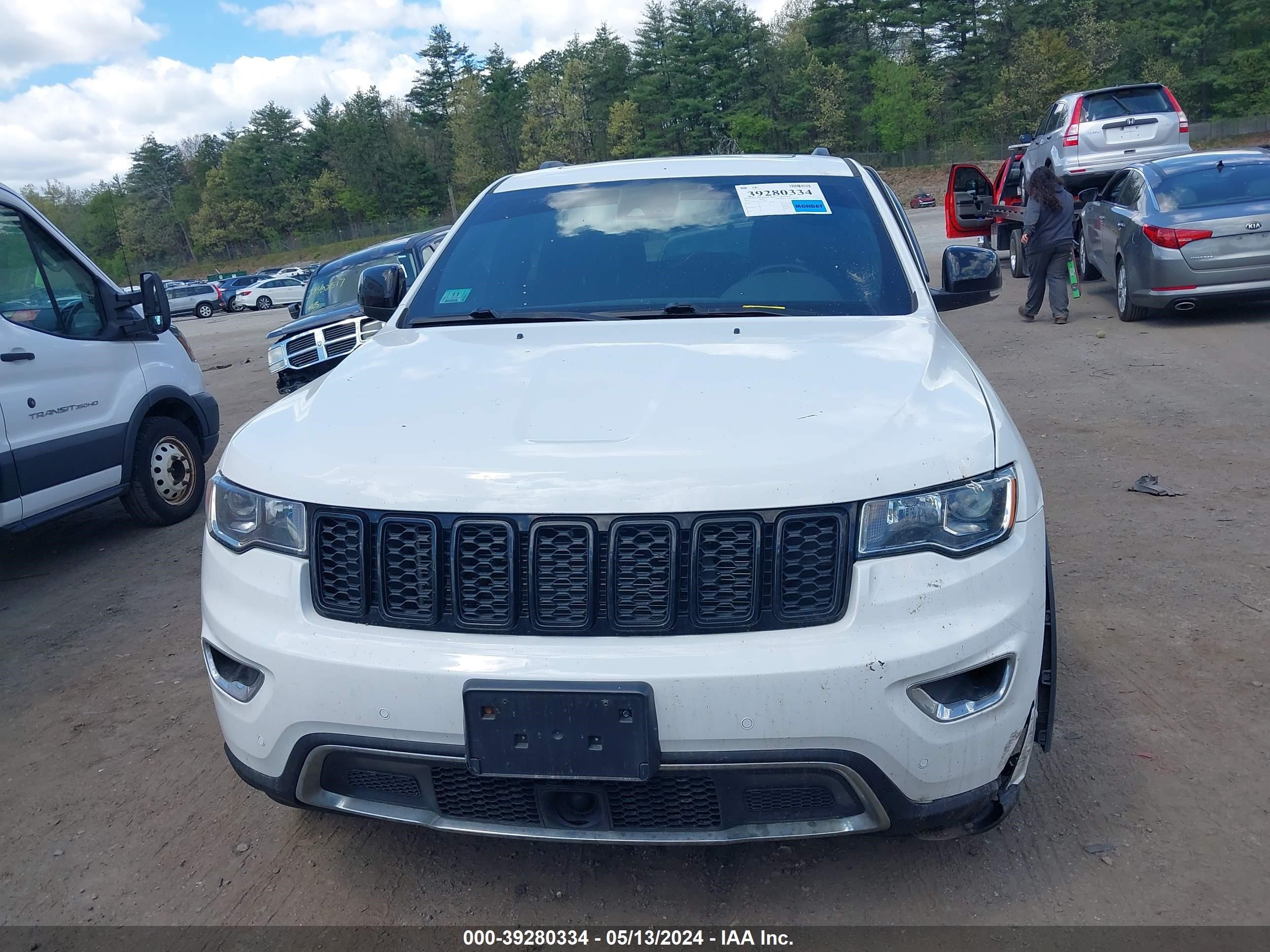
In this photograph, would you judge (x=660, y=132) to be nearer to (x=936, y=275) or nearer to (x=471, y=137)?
(x=471, y=137)

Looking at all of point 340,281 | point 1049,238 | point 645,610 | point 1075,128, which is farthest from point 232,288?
point 645,610

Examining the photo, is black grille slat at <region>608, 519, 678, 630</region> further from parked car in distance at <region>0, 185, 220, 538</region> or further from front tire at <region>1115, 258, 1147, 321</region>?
front tire at <region>1115, 258, 1147, 321</region>

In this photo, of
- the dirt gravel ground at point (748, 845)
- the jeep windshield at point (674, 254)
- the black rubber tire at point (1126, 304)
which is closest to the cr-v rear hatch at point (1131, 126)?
the black rubber tire at point (1126, 304)

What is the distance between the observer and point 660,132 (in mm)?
86625

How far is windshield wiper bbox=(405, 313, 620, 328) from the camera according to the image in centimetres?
346

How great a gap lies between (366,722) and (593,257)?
2.04 meters

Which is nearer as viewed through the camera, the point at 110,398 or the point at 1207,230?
the point at 110,398

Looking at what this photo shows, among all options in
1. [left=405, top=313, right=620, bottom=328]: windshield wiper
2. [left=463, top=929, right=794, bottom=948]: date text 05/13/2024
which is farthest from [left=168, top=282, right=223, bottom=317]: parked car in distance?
[left=463, top=929, right=794, bottom=948]: date text 05/13/2024

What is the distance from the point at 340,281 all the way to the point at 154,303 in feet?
19.3

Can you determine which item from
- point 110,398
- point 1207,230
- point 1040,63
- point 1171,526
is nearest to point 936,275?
point 1207,230

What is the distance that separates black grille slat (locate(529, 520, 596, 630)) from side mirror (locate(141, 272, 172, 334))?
4.93m

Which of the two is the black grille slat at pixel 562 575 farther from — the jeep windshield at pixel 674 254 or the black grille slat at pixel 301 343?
the black grille slat at pixel 301 343

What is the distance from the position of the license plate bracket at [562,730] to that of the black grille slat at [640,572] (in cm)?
16

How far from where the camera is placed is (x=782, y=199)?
3879 mm
